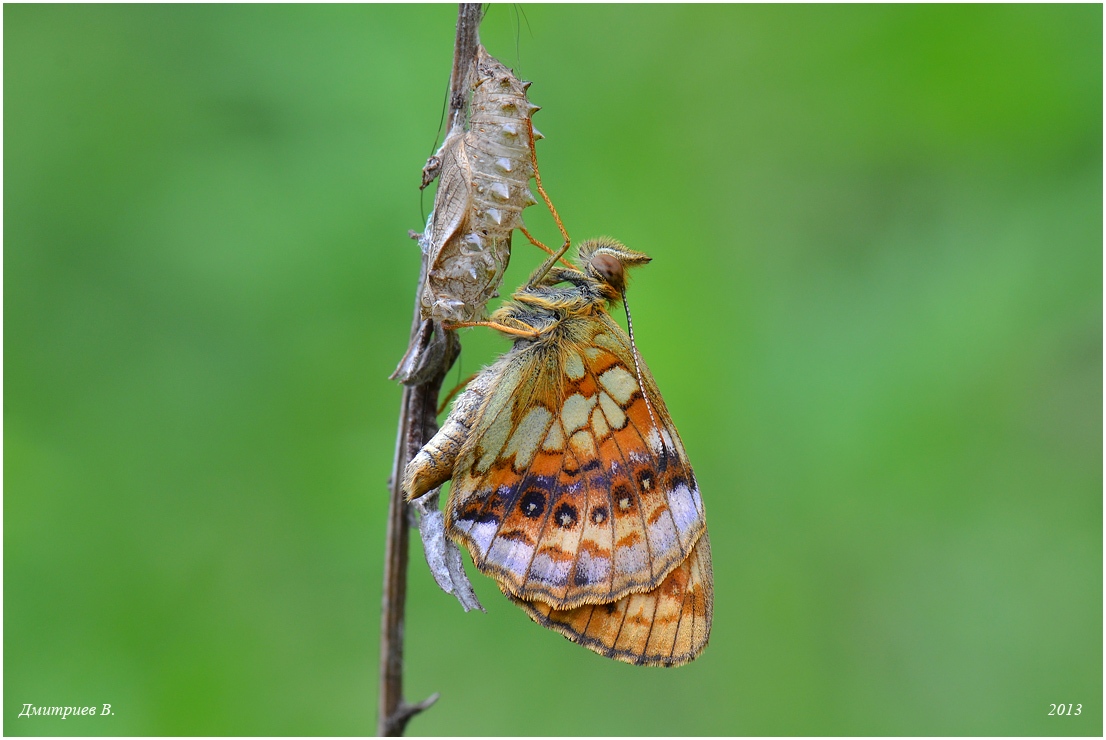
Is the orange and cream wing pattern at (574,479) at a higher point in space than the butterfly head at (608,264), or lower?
lower

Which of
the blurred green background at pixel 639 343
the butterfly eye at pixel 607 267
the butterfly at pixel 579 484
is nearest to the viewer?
the butterfly at pixel 579 484

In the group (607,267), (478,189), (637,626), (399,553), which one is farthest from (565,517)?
(478,189)

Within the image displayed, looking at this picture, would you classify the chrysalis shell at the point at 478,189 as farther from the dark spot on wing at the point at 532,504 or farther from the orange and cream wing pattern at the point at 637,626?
the orange and cream wing pattern at the point at 637,626

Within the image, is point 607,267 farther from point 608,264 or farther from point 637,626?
point 637,626

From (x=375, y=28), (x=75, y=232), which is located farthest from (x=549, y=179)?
(x=75, y=232)

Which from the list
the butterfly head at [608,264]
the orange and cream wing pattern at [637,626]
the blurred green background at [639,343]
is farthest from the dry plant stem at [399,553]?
the blurred green background at [639,343]

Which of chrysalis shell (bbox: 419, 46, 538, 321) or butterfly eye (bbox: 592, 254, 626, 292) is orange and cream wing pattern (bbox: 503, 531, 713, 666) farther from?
butterfly eye (bbox: 592, 254, 626, 292)
